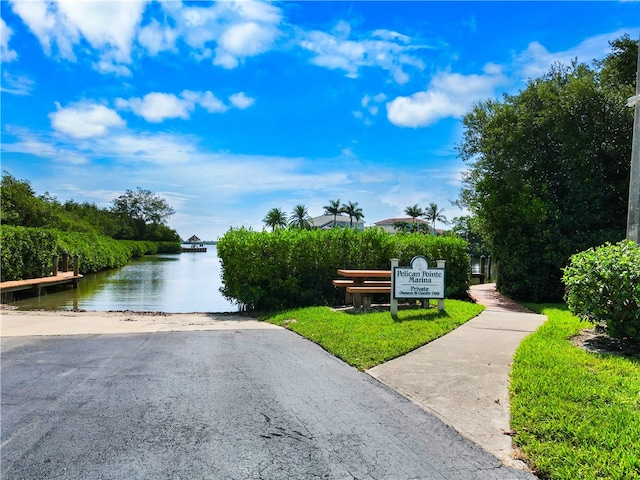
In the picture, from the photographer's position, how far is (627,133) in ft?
40.6

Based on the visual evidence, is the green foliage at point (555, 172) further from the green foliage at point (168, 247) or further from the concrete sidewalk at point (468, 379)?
the green foliage at point (168, 247)

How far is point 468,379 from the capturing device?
5121mm

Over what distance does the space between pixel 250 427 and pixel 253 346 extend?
3.24m

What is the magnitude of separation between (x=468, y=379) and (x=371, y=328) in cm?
288

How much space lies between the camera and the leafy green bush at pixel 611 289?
5781 millimetres

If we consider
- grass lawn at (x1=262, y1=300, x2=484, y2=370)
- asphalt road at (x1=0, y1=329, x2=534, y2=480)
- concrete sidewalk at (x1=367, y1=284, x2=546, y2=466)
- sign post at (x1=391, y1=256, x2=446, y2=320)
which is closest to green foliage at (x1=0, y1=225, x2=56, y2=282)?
grass lawn at (x1=262, y1=300, x2=484, y2=370)

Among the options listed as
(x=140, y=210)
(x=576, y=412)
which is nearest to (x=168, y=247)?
(x=140, y=210)

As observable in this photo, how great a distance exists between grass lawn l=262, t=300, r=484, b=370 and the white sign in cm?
41

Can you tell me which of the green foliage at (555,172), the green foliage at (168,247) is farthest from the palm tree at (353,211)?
the green foliage at (555,172)

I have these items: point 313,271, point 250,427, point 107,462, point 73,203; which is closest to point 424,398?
point 250,427

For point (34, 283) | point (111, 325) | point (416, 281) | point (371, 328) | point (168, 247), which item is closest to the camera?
point (371, 328)

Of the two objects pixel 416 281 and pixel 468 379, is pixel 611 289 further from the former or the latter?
pixel 416 281

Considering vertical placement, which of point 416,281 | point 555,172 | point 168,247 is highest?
point 555,172

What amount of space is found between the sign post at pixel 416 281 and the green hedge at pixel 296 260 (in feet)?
11.2
